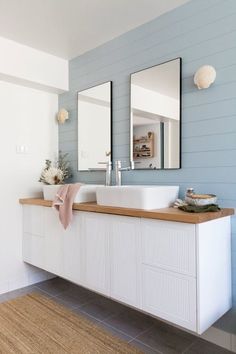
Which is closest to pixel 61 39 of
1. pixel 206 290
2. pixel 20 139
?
pixel 20 139

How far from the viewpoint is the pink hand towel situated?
7.21 ft

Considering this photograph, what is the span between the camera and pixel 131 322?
2158mm

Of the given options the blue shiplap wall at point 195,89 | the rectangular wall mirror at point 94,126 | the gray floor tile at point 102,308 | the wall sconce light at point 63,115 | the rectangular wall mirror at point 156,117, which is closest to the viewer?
the blue shiplap wall at point 195,89

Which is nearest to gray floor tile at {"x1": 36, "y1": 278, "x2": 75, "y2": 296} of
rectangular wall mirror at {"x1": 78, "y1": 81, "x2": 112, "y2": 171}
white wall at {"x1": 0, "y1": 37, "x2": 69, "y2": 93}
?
rectangular wall mirror at {"x1": 78, "y1": 81, "x2": 112, "y2": 171}

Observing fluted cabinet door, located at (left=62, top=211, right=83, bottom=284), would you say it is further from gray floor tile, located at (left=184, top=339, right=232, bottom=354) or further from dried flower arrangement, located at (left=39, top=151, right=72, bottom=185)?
gray floor tile, located at (left=184, top=339, right=232, bottom=354)

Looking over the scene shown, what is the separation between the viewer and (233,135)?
1777 mm

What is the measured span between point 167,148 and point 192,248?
0.87 metres

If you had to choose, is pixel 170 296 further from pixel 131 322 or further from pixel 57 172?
pixel 57 172

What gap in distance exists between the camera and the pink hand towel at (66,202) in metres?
2.20

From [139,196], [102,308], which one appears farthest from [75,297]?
[139,196]

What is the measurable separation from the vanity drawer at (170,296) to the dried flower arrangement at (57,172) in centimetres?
137

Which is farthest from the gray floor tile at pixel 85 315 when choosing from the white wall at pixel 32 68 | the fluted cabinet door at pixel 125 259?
the white wall at pixel 32 68

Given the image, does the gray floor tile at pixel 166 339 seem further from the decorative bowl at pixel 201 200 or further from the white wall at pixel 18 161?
the white wall at pixel 18 161

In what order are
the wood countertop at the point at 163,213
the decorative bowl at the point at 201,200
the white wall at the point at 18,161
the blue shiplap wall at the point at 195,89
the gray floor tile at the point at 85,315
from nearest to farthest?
1. the wood countertop at the point at 163,213
2. the decorative bowl at the point at 201,200
3. the blue shiplap wall at the point at 195,89
4. the gray floor tile at the point at 85,315
5. the white wall at the point at 18,161
